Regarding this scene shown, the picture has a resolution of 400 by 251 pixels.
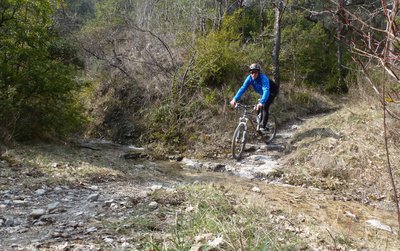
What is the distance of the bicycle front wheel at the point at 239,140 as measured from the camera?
7641 millimetres

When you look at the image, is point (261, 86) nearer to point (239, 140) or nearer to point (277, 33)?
point (239, 140)

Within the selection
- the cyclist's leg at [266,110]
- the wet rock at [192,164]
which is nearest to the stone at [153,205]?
the wet rock at [192,164]

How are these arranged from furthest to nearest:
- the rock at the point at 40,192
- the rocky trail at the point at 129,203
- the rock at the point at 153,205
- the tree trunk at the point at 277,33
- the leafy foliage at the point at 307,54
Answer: the leafy foliage at the point at 307,54 < the tree trunk at the point at 277,33 < the rock at the point at 40,192 < the rock at the point at 153,205 < the rocky trail at the point at 129,203

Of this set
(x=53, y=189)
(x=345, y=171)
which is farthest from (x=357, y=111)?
(x=53, y=189)

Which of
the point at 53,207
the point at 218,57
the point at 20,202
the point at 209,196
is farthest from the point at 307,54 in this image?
the point at 20,202

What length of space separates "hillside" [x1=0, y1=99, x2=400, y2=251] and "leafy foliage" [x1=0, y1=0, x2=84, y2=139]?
1.84 feet

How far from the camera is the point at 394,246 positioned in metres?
3.65

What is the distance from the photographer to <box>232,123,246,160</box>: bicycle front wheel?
7641mm

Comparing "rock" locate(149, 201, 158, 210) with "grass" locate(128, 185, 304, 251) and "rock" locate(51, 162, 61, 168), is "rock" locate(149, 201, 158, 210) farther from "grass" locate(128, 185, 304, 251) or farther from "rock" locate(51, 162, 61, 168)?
"rock" locate(51, 162, 61, 168)

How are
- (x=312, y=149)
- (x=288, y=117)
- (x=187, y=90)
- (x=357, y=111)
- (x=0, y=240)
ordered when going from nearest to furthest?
1. (x=0, y=240)
2. (x=312, y=149)
3. (x=357, y=111)
4. (x=187, y=90)
5. (x=288, y=117)

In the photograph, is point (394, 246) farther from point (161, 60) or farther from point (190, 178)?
point (161, 60)

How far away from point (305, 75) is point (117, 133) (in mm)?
8239

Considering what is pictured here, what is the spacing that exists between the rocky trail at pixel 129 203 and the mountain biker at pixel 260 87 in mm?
1181

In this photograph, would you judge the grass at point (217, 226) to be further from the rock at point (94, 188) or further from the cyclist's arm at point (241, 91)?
the cyclist's arm at point (241, 91)
